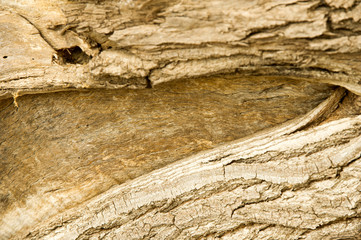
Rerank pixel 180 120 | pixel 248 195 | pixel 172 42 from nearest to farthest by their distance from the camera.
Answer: pixel 172 42, pixel 248 195, pixel 180 120

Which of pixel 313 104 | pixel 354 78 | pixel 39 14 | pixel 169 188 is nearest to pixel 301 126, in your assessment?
pixel 313 104

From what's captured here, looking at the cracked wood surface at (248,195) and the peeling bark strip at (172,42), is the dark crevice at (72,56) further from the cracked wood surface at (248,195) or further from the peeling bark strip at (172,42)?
the cracked wood surface at (248,195)

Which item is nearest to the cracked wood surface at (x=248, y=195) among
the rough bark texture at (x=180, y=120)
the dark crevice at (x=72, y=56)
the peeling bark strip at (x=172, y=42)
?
the rough bark texture at (x=180, y=120)

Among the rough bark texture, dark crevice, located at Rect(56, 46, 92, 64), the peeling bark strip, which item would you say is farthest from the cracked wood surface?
dark crevice, located at Rect(56, 46, 92, 64)

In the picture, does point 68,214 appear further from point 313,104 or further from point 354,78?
point 354,78

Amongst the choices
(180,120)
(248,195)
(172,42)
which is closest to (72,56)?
(172,42)

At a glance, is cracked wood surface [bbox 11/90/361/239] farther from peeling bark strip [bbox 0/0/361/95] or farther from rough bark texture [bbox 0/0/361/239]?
peeling bark strip [bbox 0/0/361/95]

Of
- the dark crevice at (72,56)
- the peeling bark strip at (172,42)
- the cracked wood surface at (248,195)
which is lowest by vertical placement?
the cracked wood surface at (248,195)

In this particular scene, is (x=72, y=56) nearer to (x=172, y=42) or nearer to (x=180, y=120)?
(x=172, y=42)

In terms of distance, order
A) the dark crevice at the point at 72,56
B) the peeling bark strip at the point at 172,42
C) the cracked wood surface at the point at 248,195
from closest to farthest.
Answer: the peeling bark strip at the point at 172,42
the cracked wood surface at the point at 248,195
the dark crevice at the point at 72,56
